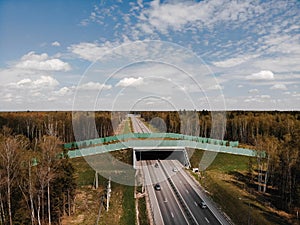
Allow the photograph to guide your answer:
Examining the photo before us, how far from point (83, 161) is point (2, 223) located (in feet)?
101

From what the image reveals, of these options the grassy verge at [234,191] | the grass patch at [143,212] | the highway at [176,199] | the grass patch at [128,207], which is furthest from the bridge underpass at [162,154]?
the grass patch at [143,212]

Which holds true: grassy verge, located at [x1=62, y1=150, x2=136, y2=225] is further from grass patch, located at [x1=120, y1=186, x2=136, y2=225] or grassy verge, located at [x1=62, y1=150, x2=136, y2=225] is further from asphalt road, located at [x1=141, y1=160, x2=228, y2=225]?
asphalt road, located at [x1=141, y1=160, x2=228, y2=225]

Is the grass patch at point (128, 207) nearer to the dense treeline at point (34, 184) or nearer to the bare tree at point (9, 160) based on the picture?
the dense treeline at point (34, 184)

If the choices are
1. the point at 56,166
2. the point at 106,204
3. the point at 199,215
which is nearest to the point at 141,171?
the point at 106,204

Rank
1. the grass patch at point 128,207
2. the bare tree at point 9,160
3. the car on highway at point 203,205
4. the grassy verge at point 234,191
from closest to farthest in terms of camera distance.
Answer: the bare tree at point 9,160 < the grass patch at point 128,207 < the grassy verge at point 234,191 < the car on highway at point 203,205

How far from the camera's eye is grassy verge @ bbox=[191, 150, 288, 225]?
34094 mm

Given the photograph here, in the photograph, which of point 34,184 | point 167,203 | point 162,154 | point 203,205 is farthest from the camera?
point 162,154

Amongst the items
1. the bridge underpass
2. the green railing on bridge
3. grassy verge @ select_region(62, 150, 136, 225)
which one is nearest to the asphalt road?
grassy verge @ select_region(62, 150, 136, 225)

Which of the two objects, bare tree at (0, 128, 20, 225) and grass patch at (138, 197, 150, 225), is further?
grass patch at (138, 197, 150, 225)

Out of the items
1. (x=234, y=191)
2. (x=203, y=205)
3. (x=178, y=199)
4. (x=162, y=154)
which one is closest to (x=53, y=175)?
(x=178, y=199)

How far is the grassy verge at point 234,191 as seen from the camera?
112 ft

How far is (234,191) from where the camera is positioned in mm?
44250

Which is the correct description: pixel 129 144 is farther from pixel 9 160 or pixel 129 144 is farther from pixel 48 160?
pixel 9 160

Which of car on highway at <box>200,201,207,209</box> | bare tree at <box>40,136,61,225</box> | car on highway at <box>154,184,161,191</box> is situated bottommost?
car on highway at <box>200,201,207,209</box>
